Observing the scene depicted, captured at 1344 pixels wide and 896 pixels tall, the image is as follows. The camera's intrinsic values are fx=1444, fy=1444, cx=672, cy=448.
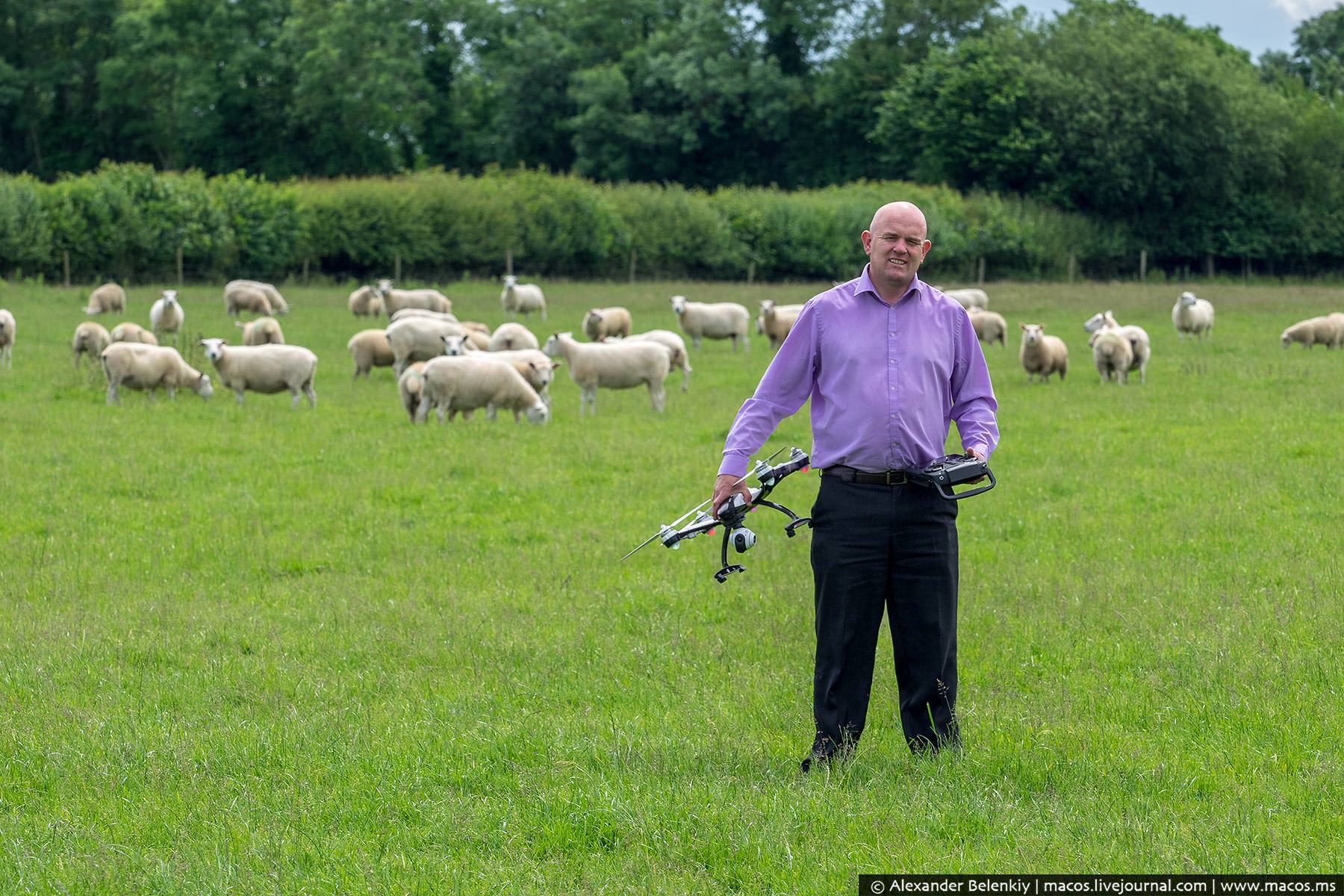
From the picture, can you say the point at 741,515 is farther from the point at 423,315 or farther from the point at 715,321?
the point at 715,321

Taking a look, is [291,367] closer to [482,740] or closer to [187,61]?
[482,740]

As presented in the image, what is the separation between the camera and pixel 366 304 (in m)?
40.8

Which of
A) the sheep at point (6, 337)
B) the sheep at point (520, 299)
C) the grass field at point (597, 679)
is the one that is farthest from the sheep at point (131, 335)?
the sheep at point (520, 299)

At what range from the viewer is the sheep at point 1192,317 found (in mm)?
34469

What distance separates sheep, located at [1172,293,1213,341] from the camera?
34469 millimetres

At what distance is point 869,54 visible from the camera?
86.6m

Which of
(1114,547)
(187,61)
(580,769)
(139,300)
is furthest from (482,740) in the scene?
(187,61)

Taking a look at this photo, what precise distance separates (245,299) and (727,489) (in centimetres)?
3696

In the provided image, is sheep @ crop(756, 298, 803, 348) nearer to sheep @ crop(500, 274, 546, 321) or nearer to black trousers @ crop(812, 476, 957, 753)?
sheep @ crop(500, 274, 546, 321)

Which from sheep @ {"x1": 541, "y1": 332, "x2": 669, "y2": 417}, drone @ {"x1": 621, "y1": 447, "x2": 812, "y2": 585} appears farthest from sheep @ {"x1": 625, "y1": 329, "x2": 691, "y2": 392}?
drone @ {"x1": 621, "y1": 447, "x2": 812, "y2": 585}

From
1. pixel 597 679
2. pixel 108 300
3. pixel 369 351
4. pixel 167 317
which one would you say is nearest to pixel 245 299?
pixel 108 300

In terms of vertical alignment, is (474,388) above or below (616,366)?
below

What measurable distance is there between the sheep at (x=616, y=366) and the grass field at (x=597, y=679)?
4526 mm

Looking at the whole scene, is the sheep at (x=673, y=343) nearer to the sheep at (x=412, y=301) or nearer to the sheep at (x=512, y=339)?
the sheep at (x=512, y=339)
